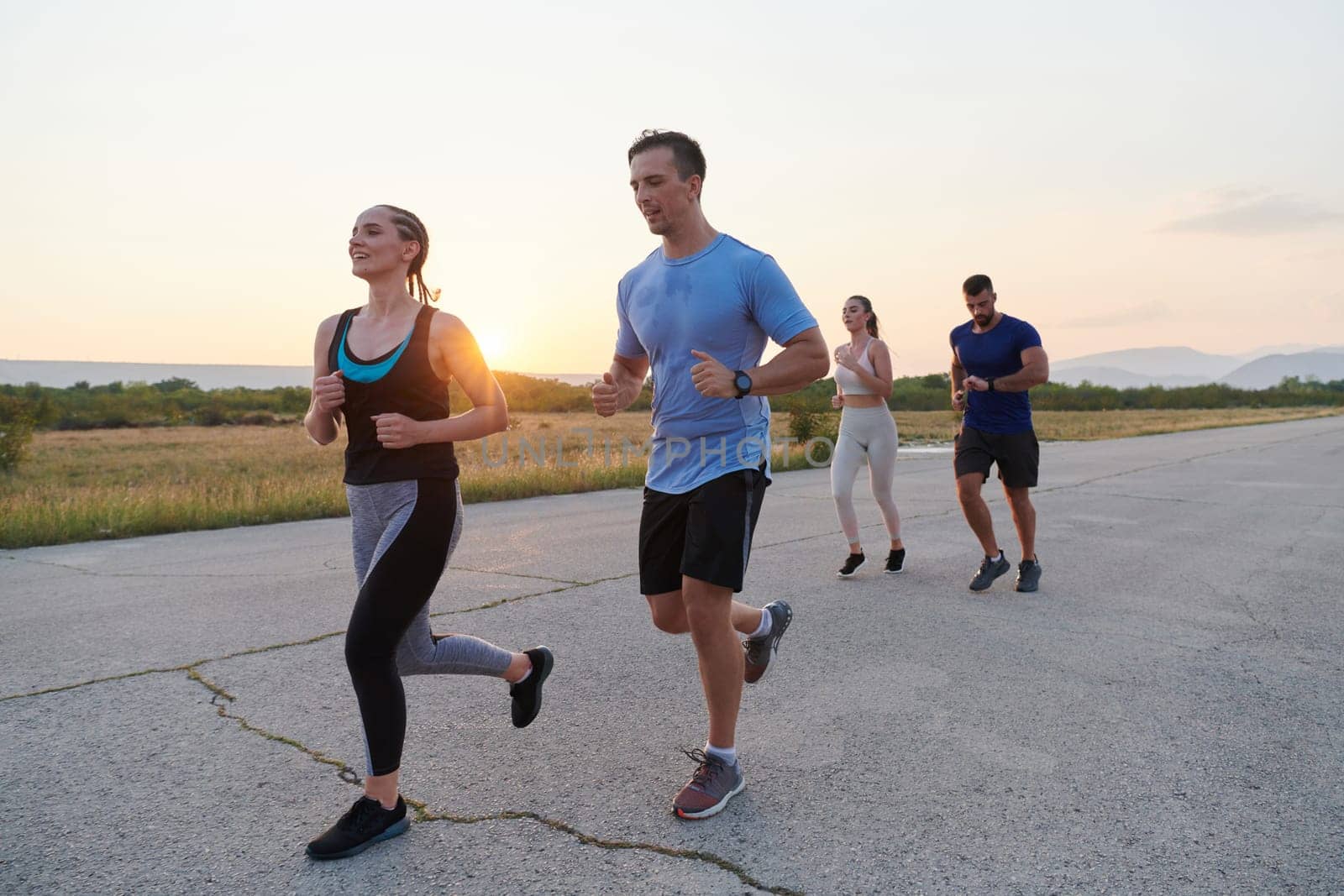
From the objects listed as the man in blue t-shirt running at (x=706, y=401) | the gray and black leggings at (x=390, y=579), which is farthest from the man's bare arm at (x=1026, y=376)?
the gray and black leggings at (x=390, y=579)

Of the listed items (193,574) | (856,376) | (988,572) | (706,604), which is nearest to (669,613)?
(706,604)

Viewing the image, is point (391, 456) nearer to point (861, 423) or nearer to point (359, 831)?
point (359, 831)

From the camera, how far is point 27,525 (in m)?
10.0

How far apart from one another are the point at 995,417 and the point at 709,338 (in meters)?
4.04

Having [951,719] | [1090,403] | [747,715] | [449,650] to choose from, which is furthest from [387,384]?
[1090,403]

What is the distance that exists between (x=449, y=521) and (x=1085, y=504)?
34.6 feet

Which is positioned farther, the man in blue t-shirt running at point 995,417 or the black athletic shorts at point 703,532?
the man in blue t-shirt running at point 995,417

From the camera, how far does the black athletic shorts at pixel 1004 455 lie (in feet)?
22.0

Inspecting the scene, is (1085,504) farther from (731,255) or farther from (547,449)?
(547,449)

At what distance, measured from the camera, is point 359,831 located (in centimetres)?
293

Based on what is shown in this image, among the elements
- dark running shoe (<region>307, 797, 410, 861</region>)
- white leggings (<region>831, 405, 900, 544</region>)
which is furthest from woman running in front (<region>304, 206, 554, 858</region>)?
white leggings (<region>831, 405, 900, 544</region>)

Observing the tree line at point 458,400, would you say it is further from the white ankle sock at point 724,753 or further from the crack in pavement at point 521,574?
the white ankle sock at point 724,753

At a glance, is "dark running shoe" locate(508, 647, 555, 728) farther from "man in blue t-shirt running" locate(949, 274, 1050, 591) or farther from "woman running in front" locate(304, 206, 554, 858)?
"man in blue t-shirt running" locate(949, 274, 1050, 591)

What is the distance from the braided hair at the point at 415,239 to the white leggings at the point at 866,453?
4.34 metres
